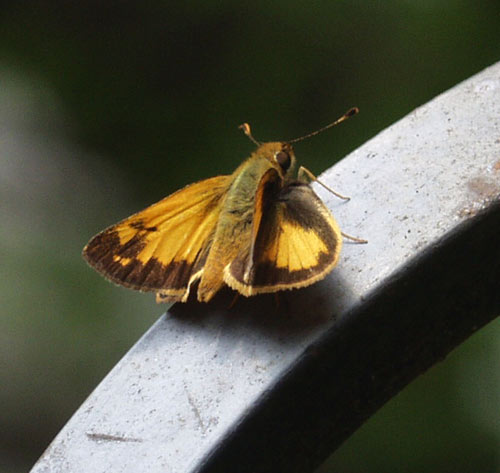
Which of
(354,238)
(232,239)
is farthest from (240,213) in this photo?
(354,238)

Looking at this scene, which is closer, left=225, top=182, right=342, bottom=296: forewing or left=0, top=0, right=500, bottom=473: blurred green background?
left=225, top=182, right=342, bottom=296: forewing

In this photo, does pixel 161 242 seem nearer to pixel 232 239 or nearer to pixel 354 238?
pixel 232 239

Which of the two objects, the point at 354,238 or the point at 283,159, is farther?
the point at 283,159

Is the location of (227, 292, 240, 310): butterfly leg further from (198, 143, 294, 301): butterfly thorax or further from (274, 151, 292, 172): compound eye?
(274, 151, 292, 172): compound eye

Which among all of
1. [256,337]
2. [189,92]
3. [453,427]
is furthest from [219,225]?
[189,92]

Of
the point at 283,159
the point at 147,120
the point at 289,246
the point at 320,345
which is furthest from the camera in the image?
the point at 147,120

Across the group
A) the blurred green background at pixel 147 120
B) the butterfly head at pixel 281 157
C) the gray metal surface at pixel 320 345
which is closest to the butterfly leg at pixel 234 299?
the gray metal surface at pixel 320 345

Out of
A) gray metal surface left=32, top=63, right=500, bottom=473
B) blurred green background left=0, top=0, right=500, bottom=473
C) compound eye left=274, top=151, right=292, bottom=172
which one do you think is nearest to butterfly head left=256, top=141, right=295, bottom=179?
compound eye left=274, top=151, right=292, bottom=172

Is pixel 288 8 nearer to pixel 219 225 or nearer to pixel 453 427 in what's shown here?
pixel 453 427
